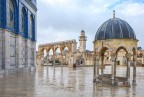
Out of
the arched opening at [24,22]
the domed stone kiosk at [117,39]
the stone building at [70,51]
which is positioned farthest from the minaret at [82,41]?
the domed stone kiosk at [117,39]

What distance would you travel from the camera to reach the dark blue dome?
48.5 feet

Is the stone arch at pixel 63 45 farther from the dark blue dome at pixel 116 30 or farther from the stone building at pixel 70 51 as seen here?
the dark blue dome at pixel 116 30

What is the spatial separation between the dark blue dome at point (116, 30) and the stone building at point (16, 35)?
11.0 m

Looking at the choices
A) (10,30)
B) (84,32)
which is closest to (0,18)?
(10,30)

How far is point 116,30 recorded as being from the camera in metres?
14.9

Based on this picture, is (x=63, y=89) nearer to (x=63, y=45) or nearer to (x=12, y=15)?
(x=12, y=15)

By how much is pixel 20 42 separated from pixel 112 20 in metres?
15.5

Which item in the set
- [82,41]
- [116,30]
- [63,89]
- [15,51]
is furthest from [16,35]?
[82,41]

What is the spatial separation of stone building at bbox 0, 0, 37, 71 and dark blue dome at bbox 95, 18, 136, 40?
1098cm

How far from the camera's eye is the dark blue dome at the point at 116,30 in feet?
48.5

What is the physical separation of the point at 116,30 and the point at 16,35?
49.1ft

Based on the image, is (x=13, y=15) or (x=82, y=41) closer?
(x=13, y=15)

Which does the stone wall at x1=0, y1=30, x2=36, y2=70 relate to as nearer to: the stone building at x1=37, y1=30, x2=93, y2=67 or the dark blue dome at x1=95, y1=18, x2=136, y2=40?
the stone building at x1=37, y1=30, x2=93, y2=67

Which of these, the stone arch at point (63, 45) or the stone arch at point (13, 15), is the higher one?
the stone arch at point (13, 15)
